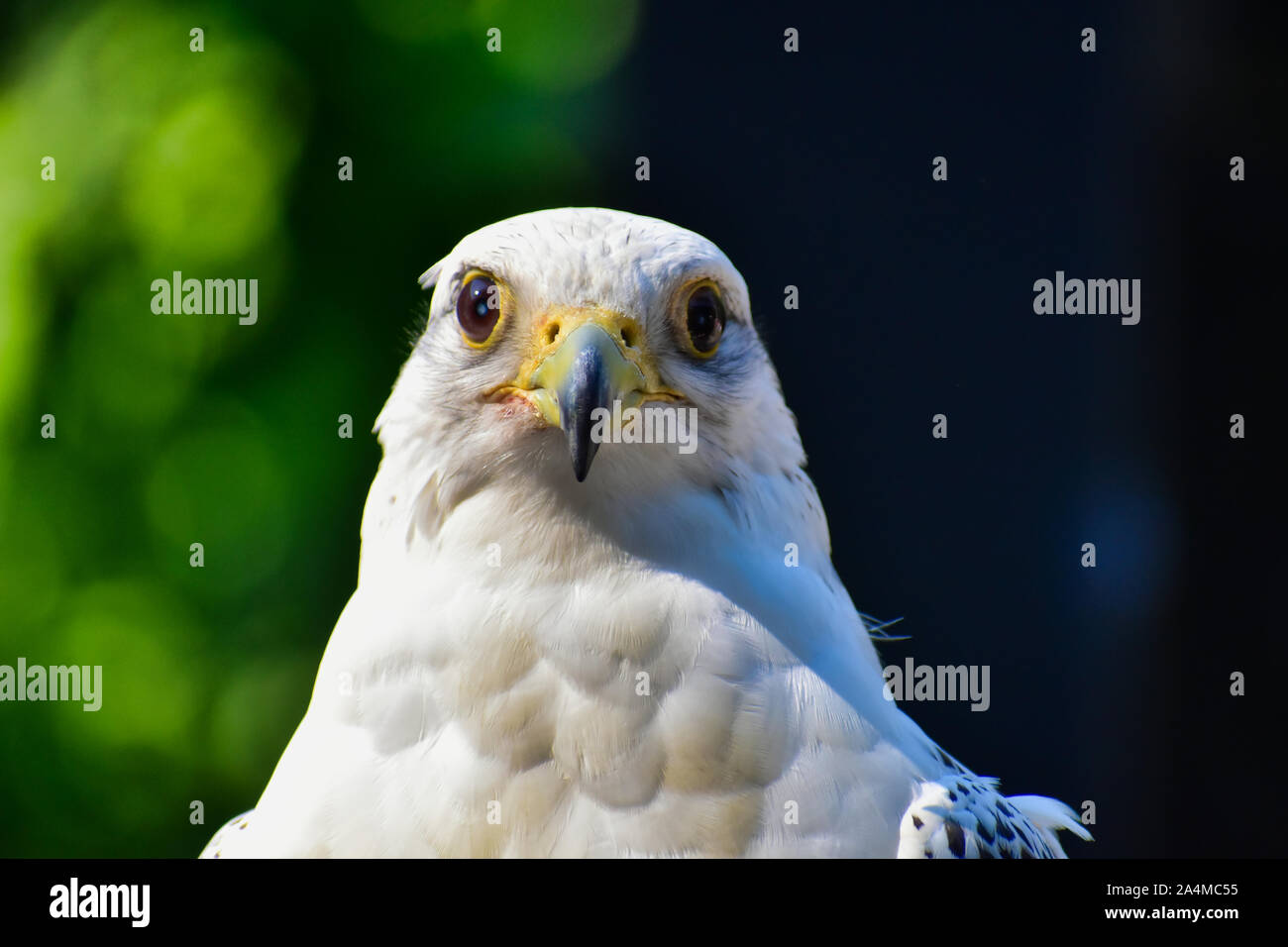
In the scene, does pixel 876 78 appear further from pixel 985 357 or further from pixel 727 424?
pixel 727 424

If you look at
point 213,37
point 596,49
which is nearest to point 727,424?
point 596,49

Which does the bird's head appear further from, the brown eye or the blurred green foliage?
the blurred green foliage
